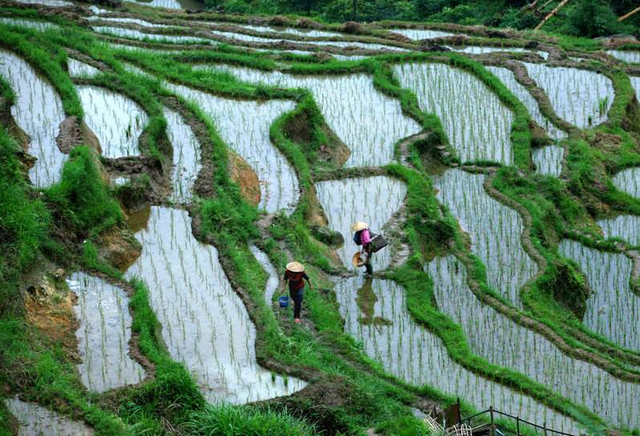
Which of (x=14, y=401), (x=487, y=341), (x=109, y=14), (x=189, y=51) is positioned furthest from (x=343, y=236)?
(x=109, y=14)

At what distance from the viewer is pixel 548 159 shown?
1819 cm

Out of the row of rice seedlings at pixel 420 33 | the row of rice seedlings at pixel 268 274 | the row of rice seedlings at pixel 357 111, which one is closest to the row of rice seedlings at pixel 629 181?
the row of rice seedlings at pixel 357 111

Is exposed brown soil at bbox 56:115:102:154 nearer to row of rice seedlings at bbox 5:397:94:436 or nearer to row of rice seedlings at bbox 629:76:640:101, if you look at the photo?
row of rice seedlings at bbox 5:397:94:436

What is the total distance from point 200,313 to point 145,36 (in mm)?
12615

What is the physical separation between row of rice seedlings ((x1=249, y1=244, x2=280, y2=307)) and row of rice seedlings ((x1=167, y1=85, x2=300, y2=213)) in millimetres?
1473

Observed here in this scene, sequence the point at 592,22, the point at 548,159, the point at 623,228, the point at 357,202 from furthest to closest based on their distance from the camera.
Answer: the point at 592,22, the point at 548,159, the point at 623,228, the point at 357,202

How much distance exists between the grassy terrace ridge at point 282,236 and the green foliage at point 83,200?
2 cm

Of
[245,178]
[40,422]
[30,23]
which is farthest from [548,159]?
[40,422]

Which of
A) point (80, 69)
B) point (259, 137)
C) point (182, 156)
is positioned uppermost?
point (80, 69)

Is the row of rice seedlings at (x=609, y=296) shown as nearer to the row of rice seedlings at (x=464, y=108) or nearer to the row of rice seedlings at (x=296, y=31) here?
the row of rice seedlings at (x=464, y=108)

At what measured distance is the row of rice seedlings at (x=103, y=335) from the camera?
10.1 m

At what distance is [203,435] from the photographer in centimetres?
909

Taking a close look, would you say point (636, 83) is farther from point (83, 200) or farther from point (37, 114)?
point (83, 200)

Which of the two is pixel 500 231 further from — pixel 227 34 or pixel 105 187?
pixel 227 34
